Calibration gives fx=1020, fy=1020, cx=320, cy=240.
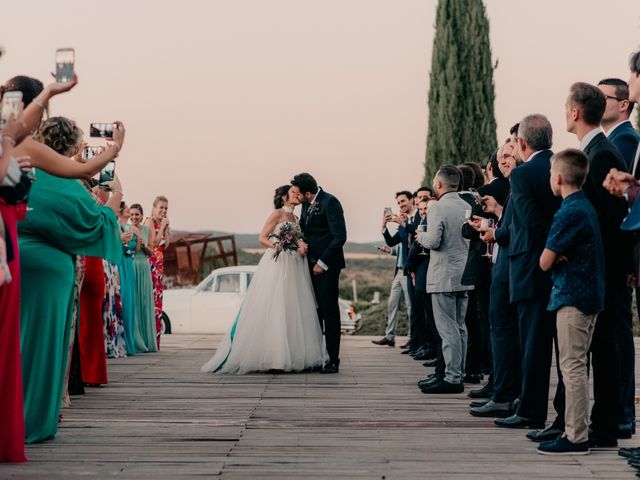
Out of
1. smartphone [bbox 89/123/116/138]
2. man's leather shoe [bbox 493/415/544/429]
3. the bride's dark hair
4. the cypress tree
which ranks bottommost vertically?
man's leather shoe [bbox 493/415/544/429]

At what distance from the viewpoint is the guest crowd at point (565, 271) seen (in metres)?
5.75

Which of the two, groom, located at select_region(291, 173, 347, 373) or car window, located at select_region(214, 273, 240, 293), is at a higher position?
groom, located at select_region(291, 173, 347, 373)

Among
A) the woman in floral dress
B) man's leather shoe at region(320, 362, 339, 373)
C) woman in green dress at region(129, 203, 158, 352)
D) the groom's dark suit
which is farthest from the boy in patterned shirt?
the woman in floral dress

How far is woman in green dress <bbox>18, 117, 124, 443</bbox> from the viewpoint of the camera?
6234 millimetres

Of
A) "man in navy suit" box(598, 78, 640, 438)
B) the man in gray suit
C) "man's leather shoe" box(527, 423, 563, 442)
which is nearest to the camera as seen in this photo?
"man in navy suit" box(598, 78, 640, 438)

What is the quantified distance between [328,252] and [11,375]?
18.8 ft

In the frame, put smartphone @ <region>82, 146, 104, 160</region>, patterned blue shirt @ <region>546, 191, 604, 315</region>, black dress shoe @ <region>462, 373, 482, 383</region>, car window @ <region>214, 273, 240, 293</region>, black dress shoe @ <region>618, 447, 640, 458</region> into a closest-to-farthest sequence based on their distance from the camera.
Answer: black dress shoe @ <region>618, 447, 640, 458</region> → patterned blue shirt @ <region>546, 191, 604, 315</region> → smartphone @ <region>82, 146, 104, 160</region> → black dress shoe @ <region>462, 373, 482, 383</region> → car window @ <region>214, 273, 240, 293</region>

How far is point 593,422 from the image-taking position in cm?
614

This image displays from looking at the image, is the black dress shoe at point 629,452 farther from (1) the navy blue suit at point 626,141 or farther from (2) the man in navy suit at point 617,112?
(2) the man in navy suit at point 617,112

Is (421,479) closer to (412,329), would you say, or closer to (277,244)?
(277,244)

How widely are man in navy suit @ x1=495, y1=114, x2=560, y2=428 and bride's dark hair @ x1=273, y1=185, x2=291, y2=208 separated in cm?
539

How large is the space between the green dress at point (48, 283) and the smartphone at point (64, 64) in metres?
1.01

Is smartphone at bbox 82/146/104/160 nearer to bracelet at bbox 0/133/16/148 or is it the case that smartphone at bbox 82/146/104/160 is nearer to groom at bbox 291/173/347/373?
bracelet at bbox 0/133/16/148

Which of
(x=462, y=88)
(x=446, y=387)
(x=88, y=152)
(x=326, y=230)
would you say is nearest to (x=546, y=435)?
(x=446, y=387)
